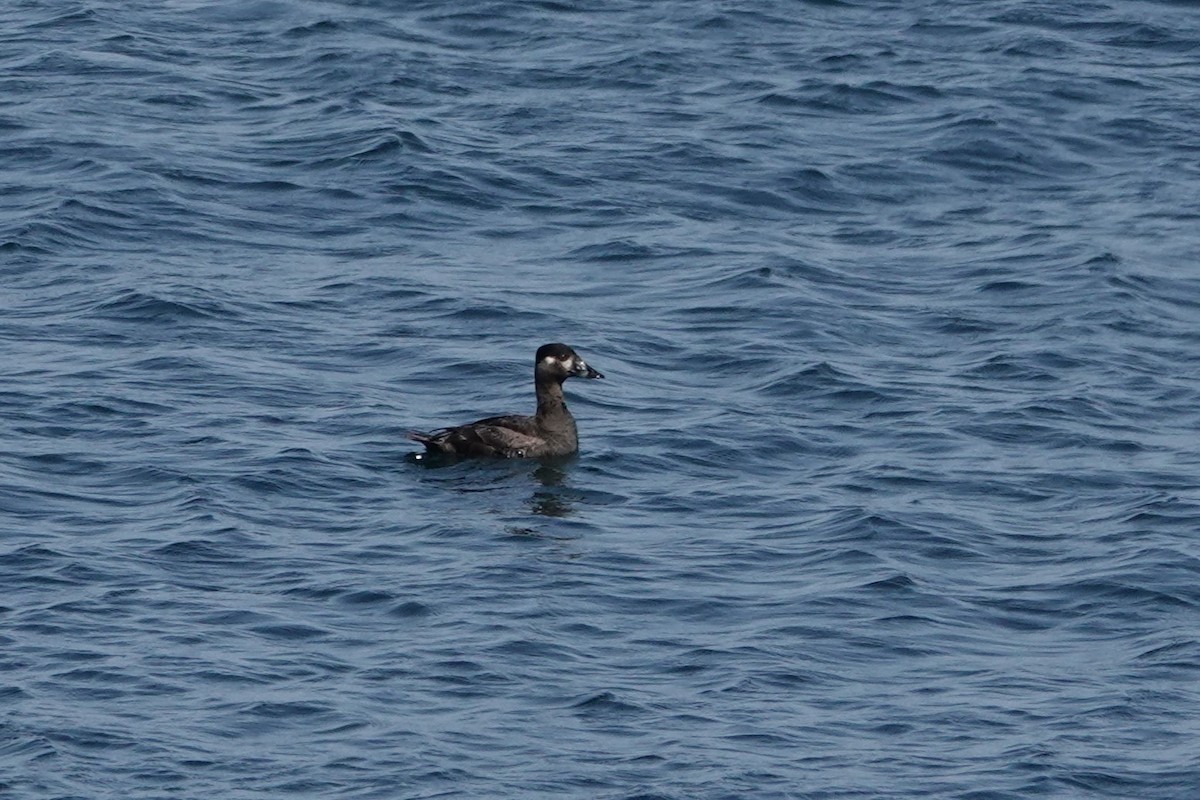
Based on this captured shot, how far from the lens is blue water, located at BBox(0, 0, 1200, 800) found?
14.0m

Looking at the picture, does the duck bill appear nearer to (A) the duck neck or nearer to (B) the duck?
(B) the duck

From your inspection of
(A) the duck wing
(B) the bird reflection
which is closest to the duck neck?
(A) the duck wing

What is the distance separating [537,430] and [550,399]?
37cm

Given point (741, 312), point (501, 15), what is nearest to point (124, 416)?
point (741, 312)

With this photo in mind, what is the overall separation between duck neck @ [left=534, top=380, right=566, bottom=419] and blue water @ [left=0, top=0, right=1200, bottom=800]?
18.2 inches

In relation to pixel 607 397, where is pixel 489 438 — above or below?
above

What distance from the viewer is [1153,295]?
24.3 meters

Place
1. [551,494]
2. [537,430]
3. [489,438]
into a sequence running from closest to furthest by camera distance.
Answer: [551,494]
[489,438]
[537,430]

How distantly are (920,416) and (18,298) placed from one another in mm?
8271

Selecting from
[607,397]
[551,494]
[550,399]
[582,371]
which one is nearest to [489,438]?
[550,399]

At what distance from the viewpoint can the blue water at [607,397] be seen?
14.0 metres

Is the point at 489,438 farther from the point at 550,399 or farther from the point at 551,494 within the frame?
the point at 551,494

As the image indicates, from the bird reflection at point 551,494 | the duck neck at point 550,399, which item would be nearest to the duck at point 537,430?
the duck neck at point 550,399

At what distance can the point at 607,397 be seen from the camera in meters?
21.6
